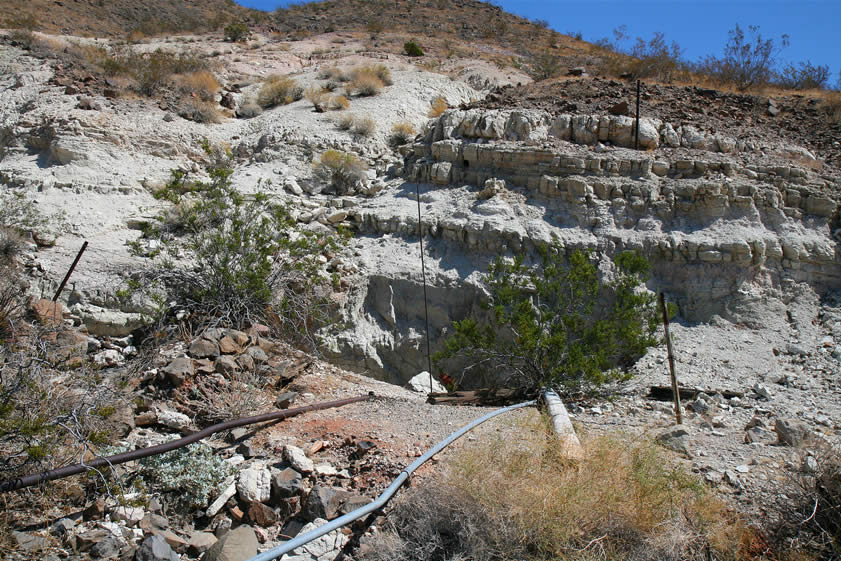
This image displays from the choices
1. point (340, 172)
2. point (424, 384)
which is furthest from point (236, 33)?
point (424, 384)

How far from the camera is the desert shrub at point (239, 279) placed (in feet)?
22.6

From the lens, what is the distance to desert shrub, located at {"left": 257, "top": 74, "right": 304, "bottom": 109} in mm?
14211

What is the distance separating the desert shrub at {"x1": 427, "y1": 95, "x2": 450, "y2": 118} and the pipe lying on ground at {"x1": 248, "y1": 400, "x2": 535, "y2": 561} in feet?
36.0

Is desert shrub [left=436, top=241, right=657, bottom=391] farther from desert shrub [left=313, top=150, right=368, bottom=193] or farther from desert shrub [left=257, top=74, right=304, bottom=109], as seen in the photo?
desert shrub [left=257, top=74, right=304, bottom=109]

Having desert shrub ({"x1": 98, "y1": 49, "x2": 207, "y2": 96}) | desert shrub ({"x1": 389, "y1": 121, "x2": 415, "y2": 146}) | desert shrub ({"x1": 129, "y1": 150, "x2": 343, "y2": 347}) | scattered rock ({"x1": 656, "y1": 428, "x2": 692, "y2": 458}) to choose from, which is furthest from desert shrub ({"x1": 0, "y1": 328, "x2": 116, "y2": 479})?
desert shrub ({"x1": 98, "y1": 49, "x2": 207, "y2": 96})

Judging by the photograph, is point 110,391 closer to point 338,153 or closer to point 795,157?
point 338,153

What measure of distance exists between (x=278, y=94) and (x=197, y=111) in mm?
2526

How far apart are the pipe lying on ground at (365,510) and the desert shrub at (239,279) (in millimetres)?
3383

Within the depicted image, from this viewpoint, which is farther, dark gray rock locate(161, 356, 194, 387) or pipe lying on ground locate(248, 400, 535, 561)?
dark gray rock locate(161, 356, 194, 387)

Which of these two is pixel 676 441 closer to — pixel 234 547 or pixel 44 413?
pixel 234 547

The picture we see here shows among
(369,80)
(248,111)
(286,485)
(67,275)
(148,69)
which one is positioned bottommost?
(286,485)

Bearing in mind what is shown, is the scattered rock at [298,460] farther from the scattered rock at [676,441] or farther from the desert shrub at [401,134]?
the desert shrub at [401,134]

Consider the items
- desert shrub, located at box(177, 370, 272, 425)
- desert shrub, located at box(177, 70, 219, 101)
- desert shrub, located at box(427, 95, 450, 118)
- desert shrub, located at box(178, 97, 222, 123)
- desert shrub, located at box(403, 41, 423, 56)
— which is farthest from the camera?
desert shrub, located at box(403, 41, 423, 56)

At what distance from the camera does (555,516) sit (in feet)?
10.3
